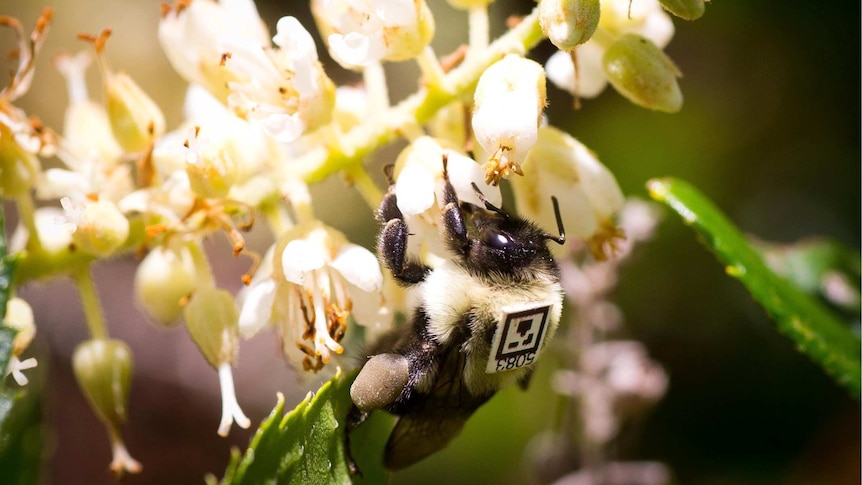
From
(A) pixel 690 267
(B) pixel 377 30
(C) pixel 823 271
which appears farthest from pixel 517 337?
(A) pixel 690 267

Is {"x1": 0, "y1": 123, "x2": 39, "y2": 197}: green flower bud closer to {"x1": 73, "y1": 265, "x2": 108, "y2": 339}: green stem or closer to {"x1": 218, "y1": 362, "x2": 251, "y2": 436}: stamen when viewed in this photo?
{"x1": 73, "y1": 265, "x2": 108, "y2": 339}: green stem

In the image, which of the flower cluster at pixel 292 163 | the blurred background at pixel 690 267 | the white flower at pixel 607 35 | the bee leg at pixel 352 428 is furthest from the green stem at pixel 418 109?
the blurred background at pixel 690 267

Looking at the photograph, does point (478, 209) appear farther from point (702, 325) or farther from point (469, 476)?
point (702, 325)

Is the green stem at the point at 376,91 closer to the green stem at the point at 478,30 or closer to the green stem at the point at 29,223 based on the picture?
the green stem at the point at 478,30

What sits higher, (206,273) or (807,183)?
(206,273)

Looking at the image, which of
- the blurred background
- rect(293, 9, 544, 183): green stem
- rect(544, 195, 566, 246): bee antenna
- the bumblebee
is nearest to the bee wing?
the bumblebee

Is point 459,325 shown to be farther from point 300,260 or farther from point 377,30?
point 377,30

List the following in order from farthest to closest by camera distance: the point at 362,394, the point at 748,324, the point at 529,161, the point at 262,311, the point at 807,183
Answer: the point at 807,183
the point at 748,324
the point at 529,161
the point at 262,311
the point at 362,394

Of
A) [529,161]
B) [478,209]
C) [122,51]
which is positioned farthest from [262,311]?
[122,51]

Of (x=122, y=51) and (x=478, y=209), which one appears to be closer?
(x=478, y=209)
